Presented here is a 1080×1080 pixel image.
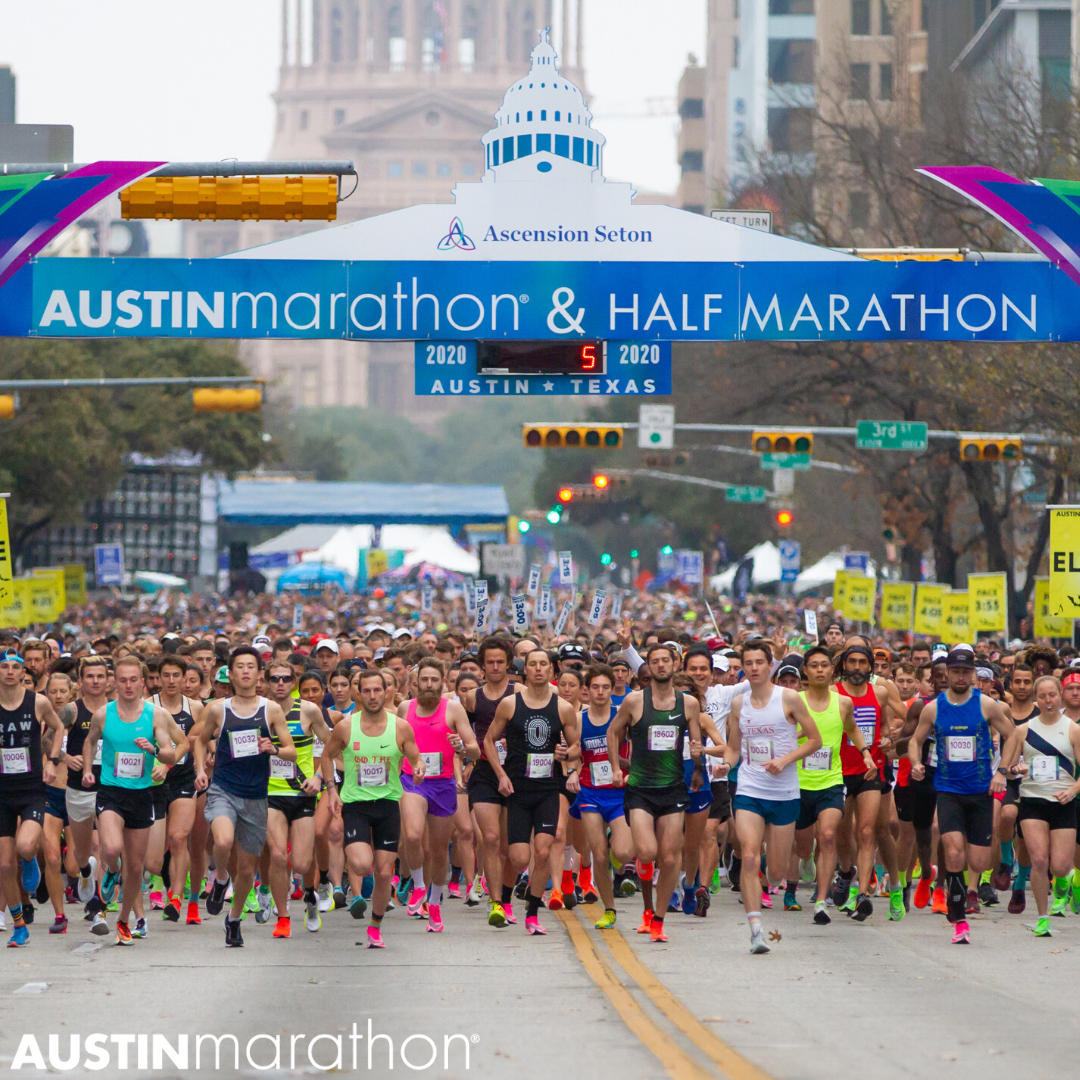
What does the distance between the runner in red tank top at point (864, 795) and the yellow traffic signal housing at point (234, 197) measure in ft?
15.8

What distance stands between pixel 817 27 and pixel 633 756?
289 feet

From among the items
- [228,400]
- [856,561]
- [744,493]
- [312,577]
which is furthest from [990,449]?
[312,577]

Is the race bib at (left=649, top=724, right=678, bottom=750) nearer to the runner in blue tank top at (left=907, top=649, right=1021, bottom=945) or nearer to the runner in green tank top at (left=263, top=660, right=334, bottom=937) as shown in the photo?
the runner in blue tank top at (left=907, top=649, right=1021, bottom=945)

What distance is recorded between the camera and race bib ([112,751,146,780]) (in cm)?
1262

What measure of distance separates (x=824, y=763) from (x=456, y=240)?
23.4 feet

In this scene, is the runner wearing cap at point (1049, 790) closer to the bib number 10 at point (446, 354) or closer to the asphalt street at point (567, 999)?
the asphalt street at point (567, 999)

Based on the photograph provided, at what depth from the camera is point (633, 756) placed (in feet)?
42.0

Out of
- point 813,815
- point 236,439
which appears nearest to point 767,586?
point 236,439

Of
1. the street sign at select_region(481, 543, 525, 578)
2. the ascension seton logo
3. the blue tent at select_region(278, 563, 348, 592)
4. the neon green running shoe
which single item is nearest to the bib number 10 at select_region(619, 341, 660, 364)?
the ascension seton logo

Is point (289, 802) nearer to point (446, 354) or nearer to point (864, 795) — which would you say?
point (864, 795)

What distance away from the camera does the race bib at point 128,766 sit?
1262 centimetres

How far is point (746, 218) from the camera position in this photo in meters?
18.8

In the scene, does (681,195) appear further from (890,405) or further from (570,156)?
(570,156)

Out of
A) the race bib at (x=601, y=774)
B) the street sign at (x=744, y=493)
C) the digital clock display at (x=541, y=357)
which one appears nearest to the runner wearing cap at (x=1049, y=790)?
the race bib at (x=601, y=774)
